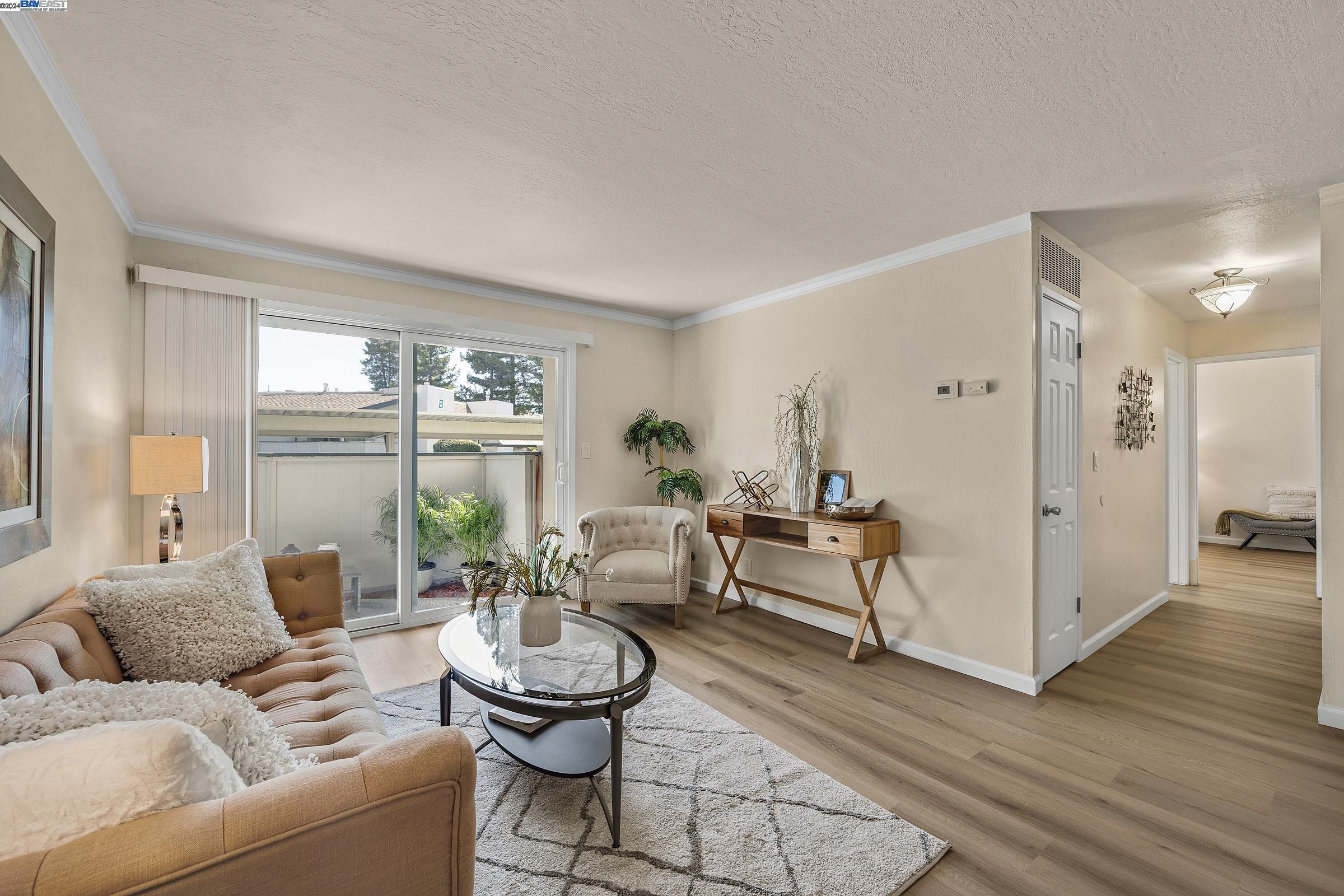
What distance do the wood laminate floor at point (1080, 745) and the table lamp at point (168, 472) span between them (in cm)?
119

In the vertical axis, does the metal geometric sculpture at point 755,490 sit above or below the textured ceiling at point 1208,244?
below

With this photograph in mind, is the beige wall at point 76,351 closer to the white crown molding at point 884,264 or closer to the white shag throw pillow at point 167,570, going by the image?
the white shag throw pillow at point 167,570

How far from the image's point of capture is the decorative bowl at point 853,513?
11.7ft

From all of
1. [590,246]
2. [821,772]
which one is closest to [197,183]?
[590,246]

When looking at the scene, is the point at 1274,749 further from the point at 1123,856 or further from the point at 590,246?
the point at 590,246

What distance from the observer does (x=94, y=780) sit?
0.84 metres

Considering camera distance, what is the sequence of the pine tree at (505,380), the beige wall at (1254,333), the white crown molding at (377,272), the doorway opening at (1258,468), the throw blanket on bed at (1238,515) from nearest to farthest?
the white crown molding at (377,272) → the pine tree at (505,380) → the beige wall at (1254,333) → the doorway opening at (1258,468) → the throw blanket on bed at (1238,515)

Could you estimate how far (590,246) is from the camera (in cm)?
350

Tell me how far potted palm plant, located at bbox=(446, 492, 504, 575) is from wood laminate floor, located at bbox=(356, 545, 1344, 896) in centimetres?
64

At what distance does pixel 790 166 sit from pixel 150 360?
133 inches

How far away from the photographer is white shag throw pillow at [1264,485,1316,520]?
6805 mm

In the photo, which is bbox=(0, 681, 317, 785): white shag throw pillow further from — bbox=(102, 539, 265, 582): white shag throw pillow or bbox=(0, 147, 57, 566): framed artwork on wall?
bbox=(102, 539, 265, 582): white shag throw pillow

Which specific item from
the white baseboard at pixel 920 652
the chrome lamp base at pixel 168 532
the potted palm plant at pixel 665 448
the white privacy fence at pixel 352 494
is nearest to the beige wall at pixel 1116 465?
the white baseboard at pixel 920 652

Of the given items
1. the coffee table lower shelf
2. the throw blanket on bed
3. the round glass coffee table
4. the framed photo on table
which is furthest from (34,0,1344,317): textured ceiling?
the throw blanket on bed
